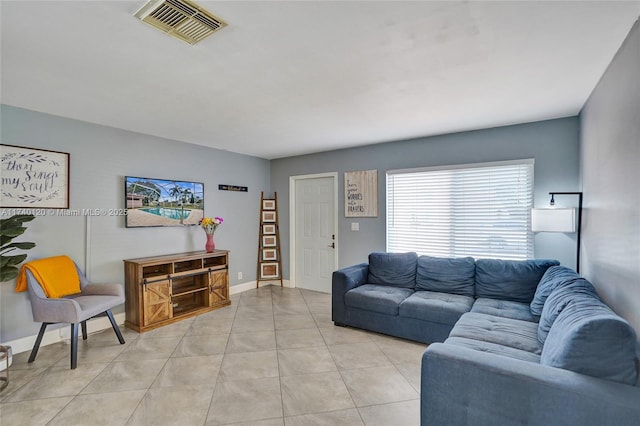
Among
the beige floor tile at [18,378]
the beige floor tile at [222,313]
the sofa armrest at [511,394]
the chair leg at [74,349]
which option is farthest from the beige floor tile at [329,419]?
the beige floor tile at [222,313]

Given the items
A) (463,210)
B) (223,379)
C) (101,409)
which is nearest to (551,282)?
(463,210)

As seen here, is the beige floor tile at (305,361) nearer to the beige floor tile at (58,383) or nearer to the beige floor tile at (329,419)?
the beige floor tile at (329,419)

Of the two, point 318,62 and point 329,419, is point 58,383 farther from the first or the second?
point 318,62

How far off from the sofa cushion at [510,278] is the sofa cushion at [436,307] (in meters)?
0.24

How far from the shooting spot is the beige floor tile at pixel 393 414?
78.2 inches

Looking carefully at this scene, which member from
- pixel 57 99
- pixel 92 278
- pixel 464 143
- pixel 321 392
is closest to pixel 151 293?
pixel 92 278

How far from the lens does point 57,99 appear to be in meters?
2.83

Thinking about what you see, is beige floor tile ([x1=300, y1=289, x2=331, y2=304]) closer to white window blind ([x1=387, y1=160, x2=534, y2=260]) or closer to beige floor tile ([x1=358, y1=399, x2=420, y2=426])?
white window blind ([x1=387, y1=160, x2=534, y2=260])

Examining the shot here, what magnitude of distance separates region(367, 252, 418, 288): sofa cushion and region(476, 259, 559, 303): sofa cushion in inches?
29.2

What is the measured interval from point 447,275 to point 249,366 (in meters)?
2.36

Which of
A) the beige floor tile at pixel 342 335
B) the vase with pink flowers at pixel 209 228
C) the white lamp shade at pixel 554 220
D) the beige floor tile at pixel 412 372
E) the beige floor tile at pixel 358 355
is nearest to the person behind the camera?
the beige floor tile at pixel 412 372

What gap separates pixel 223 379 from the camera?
2.53 meters

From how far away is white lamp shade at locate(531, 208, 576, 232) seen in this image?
2920 mm

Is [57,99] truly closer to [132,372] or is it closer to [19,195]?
[19,195]
